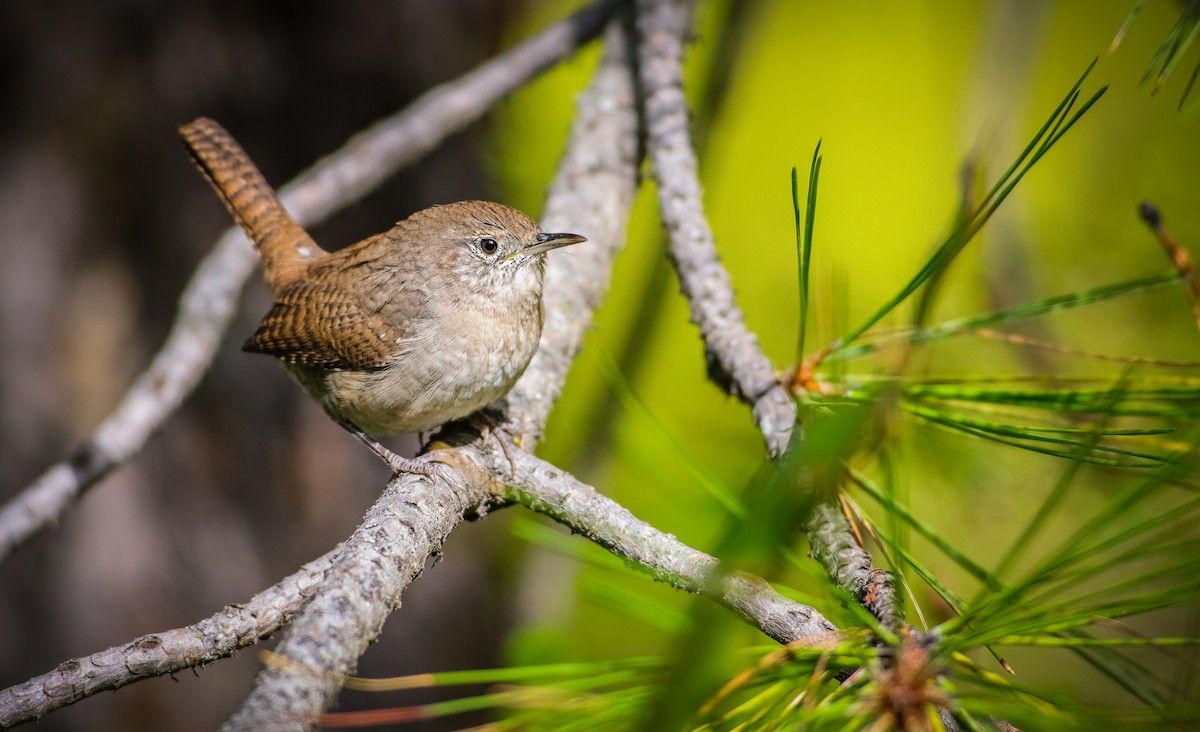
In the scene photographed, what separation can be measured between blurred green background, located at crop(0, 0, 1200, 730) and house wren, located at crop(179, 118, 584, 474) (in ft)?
2.73

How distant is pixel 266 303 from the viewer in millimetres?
4559

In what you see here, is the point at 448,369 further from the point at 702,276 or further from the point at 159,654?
the point at 159,654

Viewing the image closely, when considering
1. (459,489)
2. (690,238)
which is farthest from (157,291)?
(690,238)

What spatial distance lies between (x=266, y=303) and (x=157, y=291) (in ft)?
1.72

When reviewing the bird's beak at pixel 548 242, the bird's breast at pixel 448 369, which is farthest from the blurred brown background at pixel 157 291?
the bird's beak at pixel 548 242

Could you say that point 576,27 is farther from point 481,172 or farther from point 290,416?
point 290,416

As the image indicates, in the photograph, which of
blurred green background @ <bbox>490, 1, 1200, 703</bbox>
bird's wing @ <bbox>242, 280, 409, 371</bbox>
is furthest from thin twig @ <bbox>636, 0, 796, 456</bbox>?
bird's wing @ <bbox>242, 280, 409, 371</bbox>

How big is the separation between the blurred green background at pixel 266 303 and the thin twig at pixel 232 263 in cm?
72

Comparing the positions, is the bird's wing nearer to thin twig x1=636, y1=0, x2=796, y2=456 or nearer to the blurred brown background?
thin twig x1=636, y1=0, x2=796, y2=456

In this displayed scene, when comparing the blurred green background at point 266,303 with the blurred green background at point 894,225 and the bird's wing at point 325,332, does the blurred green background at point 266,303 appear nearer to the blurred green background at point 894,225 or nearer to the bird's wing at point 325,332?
the blurred green background at point 894,225

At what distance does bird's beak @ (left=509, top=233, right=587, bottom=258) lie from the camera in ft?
8.95

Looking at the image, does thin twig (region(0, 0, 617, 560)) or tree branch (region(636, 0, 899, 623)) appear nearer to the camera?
tree branch (region(636, 0, 899, 623))

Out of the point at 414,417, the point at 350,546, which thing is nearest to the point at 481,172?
the point at 414,417

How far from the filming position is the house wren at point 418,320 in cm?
263
